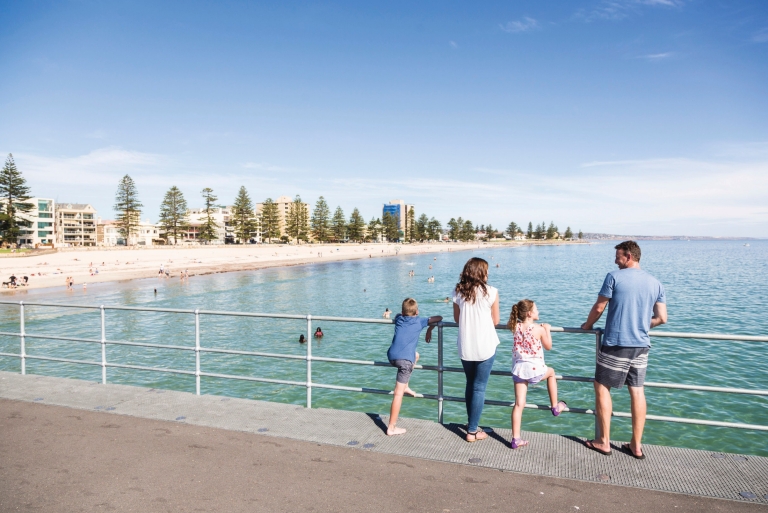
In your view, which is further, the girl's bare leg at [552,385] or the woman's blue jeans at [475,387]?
the girl's bare leg at [552,385]

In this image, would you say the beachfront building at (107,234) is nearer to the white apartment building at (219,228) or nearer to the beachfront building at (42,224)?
the white apartment building at (219,228)

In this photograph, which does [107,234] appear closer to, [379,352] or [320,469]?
[379,352]

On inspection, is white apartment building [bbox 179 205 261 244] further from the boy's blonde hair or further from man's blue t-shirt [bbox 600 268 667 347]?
man's blue t-shirt [bbox 600 268 667 347]

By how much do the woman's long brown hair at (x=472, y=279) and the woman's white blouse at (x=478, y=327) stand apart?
0.04 metres

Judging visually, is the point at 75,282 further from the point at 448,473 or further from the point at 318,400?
the point at 448,473

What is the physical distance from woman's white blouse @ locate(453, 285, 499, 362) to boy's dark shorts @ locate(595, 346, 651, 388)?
95 centimetres

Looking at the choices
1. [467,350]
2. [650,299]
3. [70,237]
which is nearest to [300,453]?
[467,350]

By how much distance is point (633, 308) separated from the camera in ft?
13.5

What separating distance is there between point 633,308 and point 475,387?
1.55 m

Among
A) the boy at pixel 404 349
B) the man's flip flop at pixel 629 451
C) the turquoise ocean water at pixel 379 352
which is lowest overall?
the turquoise ocean water at pixel 379 352

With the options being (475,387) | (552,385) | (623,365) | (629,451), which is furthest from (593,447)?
(475,387)

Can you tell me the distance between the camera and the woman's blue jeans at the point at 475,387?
4527mm

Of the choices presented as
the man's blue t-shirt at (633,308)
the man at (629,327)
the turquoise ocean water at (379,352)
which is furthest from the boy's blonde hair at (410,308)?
the turquoise ocean water at (379,352)

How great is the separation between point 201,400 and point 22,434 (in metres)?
1.77
